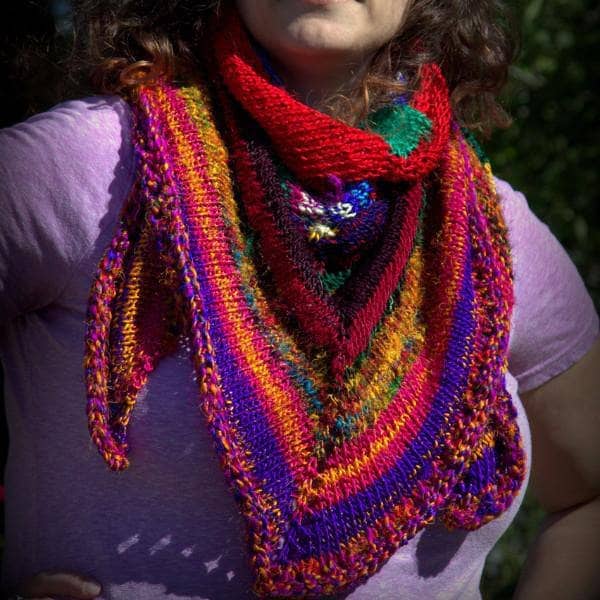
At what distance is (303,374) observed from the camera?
4.10 feet

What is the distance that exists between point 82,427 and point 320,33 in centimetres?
68

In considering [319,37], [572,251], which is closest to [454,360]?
[319,37]

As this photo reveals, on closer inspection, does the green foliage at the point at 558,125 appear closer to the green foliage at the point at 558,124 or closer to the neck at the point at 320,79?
the green foliage at the point at 558,124

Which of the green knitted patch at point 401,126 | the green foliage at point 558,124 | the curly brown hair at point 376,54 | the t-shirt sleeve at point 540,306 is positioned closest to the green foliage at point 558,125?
the green foliage at point 558,124

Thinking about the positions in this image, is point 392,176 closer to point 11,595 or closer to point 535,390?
point 535,390

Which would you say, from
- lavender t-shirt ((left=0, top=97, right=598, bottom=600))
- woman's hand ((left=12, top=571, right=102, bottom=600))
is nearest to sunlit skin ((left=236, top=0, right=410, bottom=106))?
lavender t-shirt ((left=0, top=97, right=598, bottom=600))

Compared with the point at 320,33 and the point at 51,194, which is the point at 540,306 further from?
the point at 51,194

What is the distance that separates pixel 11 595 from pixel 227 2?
988 mm

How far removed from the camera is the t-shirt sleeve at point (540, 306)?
1.48 m

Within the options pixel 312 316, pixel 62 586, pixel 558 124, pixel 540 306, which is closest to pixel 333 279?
pixel 312 316

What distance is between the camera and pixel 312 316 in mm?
1251

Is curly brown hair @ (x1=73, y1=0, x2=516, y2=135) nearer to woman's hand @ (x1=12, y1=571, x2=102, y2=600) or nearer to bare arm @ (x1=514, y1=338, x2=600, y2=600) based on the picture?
bare arm @ (x1=514, y1=338, x2=600, y2=600)

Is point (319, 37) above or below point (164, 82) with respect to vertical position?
above

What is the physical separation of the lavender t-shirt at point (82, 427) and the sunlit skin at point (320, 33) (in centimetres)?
27
